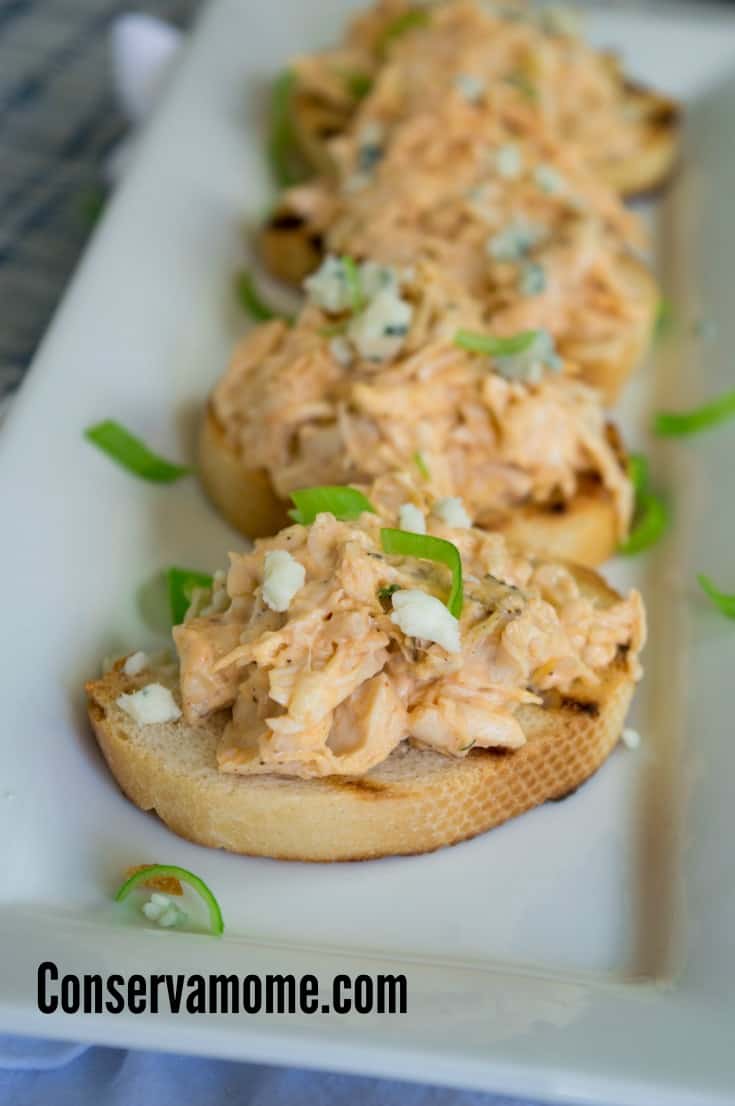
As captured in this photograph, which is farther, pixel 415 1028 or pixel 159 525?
pixel 159 525

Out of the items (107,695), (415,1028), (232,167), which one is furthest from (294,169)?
(415,1028)

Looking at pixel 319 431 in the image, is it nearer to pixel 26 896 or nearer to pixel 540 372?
pixel 540 372

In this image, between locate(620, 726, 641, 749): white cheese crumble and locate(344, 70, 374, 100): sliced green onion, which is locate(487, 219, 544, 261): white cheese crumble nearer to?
locate(344, 70, 374, 100): sliced green onion

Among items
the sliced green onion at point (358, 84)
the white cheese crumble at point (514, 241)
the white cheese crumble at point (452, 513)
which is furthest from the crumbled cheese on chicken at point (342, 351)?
the sliced green onion at point (358, 84)

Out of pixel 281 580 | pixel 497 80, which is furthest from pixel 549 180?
pixel 281 580

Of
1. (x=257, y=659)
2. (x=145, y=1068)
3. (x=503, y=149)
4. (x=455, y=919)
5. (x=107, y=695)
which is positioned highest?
(x=503, y=149)

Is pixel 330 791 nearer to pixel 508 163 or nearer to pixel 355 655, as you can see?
pixel 355 655

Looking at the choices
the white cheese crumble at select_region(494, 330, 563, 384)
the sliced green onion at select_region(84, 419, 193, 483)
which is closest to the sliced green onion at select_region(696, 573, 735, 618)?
the white cheese crumble at select_region(494, 330, 563, 384)
